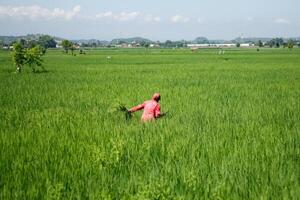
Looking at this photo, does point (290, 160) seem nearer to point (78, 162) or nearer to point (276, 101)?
point (78, 162)

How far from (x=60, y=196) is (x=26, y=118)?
4.97 meters

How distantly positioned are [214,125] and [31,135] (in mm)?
3295

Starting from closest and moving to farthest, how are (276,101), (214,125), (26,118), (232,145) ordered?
1. (232,145)
2. (214,125)
3. (26,118)
4. (276,101)

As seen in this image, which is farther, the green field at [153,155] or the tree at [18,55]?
the tree at [18,55]

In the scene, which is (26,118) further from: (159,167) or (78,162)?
(159,167)

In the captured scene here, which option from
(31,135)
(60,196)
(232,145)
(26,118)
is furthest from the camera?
(26,118)

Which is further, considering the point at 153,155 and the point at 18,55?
the point at 18,55

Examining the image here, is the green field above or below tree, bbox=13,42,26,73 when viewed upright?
below

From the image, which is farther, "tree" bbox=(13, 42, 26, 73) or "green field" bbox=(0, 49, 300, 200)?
"tree" bbox=(13, 42, 26, 73)

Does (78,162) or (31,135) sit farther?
(31,135)

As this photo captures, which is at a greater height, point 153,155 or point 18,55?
point 18,55

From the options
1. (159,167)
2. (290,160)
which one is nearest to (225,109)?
(290,160)

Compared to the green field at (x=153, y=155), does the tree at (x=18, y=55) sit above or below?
above

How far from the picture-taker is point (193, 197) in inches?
154
